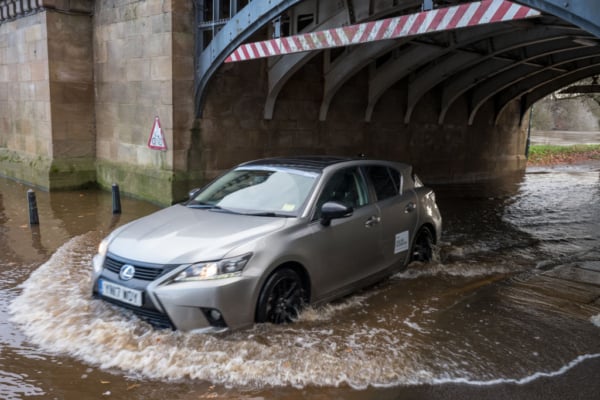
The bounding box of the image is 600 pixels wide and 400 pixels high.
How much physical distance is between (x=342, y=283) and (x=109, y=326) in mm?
2220

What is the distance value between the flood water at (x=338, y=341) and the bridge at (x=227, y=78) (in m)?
3.57

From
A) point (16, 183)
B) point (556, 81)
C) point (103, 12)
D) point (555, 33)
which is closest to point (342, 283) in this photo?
point (555, 33)

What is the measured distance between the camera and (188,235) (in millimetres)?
4859

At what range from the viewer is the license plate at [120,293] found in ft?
14.9

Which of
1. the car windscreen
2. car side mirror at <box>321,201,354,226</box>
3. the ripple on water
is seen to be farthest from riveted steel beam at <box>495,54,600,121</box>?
the ripple on water

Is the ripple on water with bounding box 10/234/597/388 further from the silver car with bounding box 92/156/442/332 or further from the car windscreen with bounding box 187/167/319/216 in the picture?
Result: the car windscreen with bounding box 187/167/319/216

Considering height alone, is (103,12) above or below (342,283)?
above

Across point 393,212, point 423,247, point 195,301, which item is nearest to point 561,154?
point 423,247

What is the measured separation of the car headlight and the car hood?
0.17 ft

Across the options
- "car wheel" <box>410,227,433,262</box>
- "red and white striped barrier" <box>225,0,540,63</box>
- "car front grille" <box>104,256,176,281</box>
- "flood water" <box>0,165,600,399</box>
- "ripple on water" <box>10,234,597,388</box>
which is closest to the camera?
"flood water" <box>0,165,600,399</box>

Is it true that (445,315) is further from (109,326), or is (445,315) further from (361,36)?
(361,36)

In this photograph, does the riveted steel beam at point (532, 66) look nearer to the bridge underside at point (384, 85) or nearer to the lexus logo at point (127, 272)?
the bridge underside at point (384, 85)

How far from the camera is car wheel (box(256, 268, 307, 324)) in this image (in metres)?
4.67

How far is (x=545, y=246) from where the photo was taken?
29.7ft
